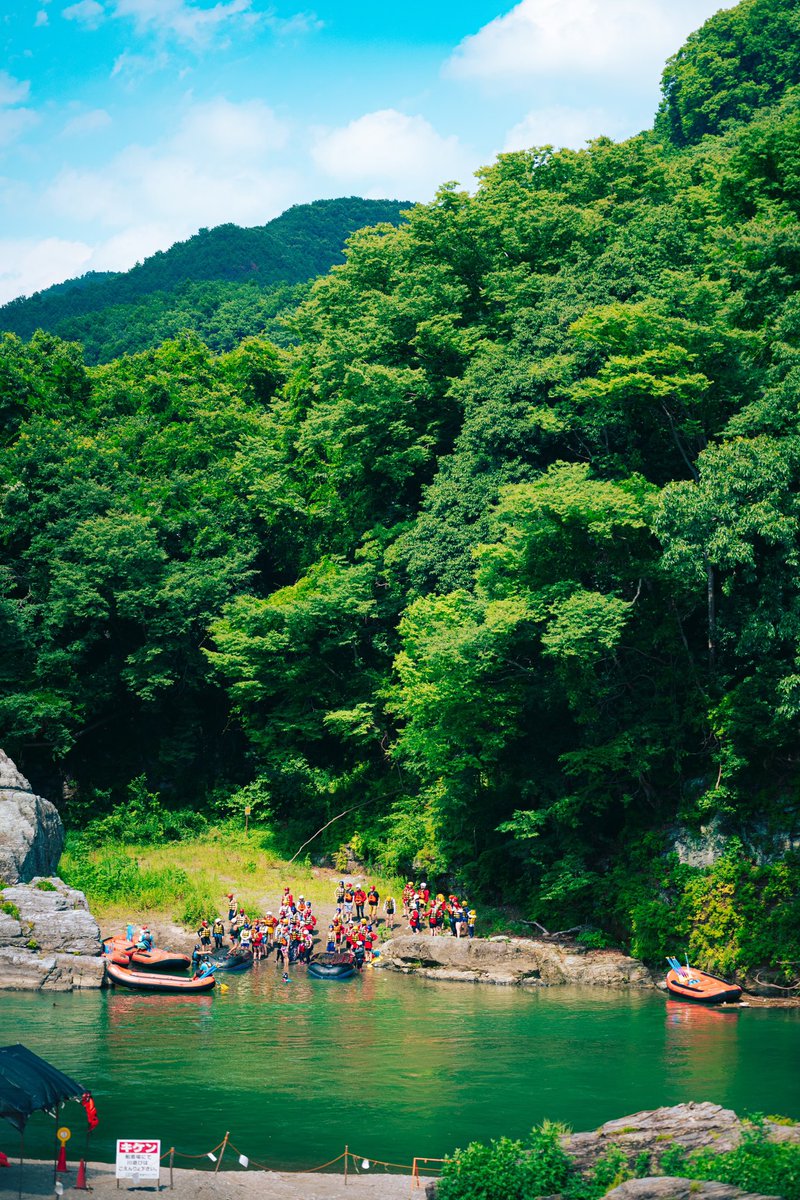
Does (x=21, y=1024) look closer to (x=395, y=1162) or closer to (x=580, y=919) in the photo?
(x=395, y=1162)

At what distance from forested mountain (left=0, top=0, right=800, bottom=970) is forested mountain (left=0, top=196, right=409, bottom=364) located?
30219 mm

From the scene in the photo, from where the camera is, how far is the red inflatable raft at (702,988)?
28188 mm

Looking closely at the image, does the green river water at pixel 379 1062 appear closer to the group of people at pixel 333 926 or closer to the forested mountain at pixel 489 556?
the group of people at pixel 333 926

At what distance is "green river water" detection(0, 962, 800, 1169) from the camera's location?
1830 cm

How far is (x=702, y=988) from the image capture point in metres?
28.3

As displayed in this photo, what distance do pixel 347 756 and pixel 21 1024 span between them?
868 inches

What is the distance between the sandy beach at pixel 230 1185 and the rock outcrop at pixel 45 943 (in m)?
13.9

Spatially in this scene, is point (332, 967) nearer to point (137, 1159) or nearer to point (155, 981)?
point (155, 981)

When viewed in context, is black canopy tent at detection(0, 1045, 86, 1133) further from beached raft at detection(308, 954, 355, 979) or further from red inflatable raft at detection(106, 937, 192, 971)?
beached raft at detection(308, 954, 355, 979)

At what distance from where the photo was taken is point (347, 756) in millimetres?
45469

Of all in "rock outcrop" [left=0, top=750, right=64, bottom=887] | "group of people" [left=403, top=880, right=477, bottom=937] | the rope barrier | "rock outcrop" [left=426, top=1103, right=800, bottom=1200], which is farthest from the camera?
"group of people" [left=403, top=880, right=477, bottom=937]

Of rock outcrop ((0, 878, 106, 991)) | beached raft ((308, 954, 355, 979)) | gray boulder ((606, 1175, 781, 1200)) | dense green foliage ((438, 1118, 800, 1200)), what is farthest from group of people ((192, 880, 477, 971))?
gray boulder ((606, 1175, 781, 1200))

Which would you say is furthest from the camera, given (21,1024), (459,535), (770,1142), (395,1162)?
(459,535)

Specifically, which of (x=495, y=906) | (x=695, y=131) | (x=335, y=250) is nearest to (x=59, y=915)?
(x=495, y=906)
